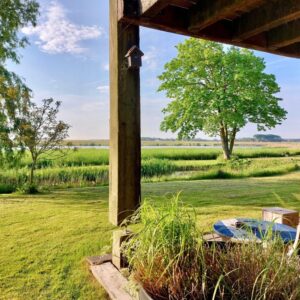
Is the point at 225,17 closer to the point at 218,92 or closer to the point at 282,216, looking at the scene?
the point at 282,216

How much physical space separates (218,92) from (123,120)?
14.5 m

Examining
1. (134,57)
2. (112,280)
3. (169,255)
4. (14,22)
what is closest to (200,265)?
(169,255)

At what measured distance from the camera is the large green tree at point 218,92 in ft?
50.7

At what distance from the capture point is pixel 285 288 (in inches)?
54.5

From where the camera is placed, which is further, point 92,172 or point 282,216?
point 92,172

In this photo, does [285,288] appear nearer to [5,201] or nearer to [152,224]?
[152,224]

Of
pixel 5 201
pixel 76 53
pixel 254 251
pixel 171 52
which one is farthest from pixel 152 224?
pixel 171 52

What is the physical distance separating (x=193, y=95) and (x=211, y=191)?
1043cm

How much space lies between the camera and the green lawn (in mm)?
2369

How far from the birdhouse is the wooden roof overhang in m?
0.22

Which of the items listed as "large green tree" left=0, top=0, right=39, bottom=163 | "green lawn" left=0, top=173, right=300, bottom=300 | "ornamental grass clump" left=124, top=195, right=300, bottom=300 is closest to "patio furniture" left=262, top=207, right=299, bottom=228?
"green lawn" left=0, top=173, right=300, bottom=300

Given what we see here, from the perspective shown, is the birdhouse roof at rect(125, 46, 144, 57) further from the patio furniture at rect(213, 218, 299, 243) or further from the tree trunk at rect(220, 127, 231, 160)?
the tree trunk at rect(220, 127, 231, 160)

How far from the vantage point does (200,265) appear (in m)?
1.53

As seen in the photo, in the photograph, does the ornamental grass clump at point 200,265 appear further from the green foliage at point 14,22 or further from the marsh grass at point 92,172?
the green foliage at point 14,22
